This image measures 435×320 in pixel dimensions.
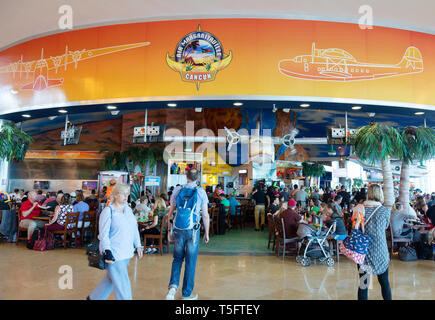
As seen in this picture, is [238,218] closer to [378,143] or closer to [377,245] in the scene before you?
[378,143]

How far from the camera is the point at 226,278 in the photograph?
440 cm

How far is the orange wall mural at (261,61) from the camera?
250 inches

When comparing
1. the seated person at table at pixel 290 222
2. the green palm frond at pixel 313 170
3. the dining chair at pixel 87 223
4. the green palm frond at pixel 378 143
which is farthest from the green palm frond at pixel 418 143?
the green palm frond at pixel 313 170

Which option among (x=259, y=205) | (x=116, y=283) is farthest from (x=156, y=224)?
(x=259, y=205)

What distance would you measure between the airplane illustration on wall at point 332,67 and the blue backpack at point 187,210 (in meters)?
3.97

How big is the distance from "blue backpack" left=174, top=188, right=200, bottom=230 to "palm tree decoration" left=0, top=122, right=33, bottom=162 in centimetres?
571

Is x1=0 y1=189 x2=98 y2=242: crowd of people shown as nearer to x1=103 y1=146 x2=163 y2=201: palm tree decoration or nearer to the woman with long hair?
x1=103 y1=146 x2=163 y2=201: palm tree decoration

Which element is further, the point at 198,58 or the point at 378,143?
the point at 198,58

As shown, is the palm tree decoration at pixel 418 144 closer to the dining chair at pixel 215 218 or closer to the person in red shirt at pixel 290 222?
the person in red shirt at pixel 290 222

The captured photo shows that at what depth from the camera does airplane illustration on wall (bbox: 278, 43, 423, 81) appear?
6.35m

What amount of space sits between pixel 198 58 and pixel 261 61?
4.23 feet
